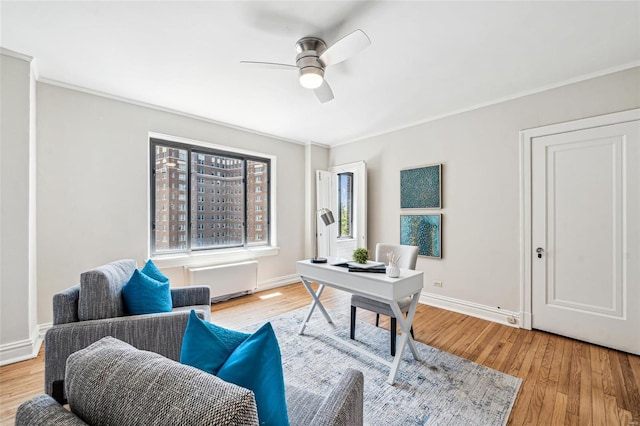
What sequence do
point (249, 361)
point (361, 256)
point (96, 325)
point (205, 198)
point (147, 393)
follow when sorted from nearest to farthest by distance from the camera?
point (147, 393) < point (249, 361) < point (96, 325) < point (361, 256) < point (205, 198)

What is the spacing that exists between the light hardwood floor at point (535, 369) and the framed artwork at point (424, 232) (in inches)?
31.5

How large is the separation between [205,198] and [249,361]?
348 centimetres

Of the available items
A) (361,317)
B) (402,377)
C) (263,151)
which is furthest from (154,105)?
(402,377)

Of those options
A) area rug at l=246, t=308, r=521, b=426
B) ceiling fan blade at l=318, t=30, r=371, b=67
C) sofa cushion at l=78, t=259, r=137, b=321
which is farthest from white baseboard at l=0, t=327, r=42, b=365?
ceiling fan blade at l=318, t=30, r=371, b=67

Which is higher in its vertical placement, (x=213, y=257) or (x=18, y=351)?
(x=213, y=257)

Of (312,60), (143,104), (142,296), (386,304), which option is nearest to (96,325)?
(142,296)

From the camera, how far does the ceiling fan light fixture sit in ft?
6.79

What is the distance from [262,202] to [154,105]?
196cm

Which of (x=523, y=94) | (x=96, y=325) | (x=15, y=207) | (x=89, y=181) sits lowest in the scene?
(x=96, y=325)

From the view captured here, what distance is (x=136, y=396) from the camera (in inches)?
21.7

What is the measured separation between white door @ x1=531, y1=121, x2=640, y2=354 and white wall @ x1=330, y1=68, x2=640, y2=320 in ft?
0.66

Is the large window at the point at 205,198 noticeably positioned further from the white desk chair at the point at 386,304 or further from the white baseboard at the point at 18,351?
the white desk chair at the point at 386,304

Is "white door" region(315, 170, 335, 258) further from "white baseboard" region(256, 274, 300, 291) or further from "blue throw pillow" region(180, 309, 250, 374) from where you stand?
"blue throw pillow" region(180, 309, 250, 374)

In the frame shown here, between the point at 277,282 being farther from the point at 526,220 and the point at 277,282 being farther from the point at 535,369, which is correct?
the point at 526,220
